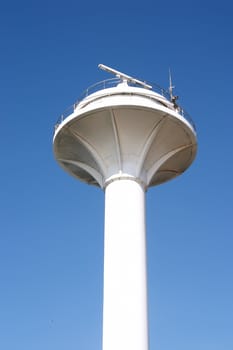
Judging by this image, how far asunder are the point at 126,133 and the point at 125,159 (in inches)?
47.2

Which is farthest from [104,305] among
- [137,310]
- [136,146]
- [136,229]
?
[136,146]

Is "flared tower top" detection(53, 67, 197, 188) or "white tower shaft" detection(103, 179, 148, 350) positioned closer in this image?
"white tower shaft" detection(103, 179, 148, 350)

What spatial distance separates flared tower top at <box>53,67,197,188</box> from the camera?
24.7m

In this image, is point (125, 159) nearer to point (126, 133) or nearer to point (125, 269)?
point (126, 133)

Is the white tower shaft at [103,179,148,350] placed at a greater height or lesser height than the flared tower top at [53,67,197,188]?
lesser

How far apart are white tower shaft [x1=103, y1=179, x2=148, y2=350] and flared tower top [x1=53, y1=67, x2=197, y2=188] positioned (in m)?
1.11

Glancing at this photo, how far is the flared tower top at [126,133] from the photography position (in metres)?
24.7

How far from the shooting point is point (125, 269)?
74.4ft

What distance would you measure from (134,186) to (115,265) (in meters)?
3.82

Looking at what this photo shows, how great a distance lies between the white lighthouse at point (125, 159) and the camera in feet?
72.5

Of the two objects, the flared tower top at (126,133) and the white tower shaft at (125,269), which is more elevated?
the flared tower top at (126,133)

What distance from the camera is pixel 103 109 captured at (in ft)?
80.6

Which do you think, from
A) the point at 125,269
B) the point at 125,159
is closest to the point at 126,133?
the point at 125,159

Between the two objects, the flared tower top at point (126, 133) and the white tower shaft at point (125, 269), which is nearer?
the white tower shaft at point (125, 269)
